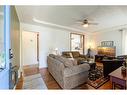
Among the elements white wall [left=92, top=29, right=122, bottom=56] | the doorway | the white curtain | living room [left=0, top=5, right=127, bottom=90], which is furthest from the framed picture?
the doorway

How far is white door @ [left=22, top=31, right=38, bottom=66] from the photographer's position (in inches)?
274

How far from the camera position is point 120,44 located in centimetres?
667

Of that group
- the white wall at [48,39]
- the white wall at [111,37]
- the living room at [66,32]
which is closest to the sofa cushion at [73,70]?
the living room at [66,32]

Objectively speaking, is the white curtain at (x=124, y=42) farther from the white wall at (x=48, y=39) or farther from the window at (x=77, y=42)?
the white wall at (x=48, y=39)

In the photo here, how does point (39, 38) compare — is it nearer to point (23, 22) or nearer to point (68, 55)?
point (23, 22)

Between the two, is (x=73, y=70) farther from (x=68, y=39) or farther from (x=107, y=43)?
(x=107, y=43)

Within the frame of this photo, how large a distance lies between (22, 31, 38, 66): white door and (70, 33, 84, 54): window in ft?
8.66

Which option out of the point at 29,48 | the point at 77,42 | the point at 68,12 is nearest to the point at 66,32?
the point at 77,42

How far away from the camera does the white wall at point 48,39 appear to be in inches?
225

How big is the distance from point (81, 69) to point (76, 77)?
280mm

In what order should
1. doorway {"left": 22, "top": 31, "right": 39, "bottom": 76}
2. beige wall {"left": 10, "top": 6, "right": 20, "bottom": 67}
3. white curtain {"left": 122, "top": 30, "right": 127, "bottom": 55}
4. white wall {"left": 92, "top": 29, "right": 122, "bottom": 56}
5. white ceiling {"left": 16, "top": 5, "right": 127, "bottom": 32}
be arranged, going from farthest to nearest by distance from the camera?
1. doorway {"left": 22, "top": 31, "right": 39, "bottom": 76}
2. white wall {"left": 92, "top": 29, "right": 122, "bottom": 56}
3. white curtain {"left": 122, "top": 30, "right": 127, "bottom": 55}
4. white ceiling {"left": 16, "top": 5, "right": 127, "bottom": 32}
5. beige wall {"left": 10, "top": 6, "right": 20, "bottom": 67}

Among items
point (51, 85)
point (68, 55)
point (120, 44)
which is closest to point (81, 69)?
point (51, 85)

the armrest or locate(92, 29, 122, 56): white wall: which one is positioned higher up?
locate(92, 29, 122, 56): white wall

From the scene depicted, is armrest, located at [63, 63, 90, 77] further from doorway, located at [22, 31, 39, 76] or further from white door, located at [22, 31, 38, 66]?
white door, located at [22, 31, 38, 66]
